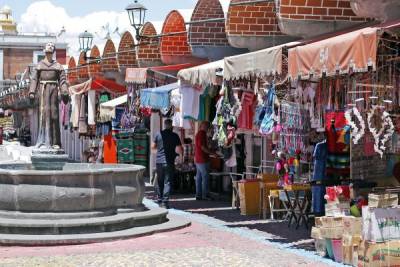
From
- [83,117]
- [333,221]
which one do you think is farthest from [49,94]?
[83,117]

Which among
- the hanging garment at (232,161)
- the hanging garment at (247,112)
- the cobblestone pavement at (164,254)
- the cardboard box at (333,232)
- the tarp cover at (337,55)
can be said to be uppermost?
the tarp cover at (337,55)

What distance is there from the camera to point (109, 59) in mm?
27359

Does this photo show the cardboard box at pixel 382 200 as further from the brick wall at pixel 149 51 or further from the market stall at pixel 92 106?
the market stall at pixel 92 106

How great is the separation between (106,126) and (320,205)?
1486cm

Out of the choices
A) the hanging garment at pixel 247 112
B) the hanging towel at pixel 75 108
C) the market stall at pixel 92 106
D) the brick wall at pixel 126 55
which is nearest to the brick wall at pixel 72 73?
the market stall at pixel 92 106

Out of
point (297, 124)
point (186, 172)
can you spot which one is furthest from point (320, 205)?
point (186, 172)

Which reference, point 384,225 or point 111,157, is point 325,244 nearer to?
point 384,225

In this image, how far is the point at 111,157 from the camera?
877 inches

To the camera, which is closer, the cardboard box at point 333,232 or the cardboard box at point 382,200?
the cardboard box at point 382,200

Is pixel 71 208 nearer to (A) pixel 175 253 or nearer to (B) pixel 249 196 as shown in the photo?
(A) pixel 175 253

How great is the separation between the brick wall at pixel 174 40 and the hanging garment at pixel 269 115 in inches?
312

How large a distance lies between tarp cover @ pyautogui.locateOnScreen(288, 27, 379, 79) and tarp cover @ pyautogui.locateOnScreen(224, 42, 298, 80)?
2.14 ft

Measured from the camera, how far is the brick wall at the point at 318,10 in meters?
13.8

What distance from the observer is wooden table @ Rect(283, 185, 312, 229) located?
41.1 ft
